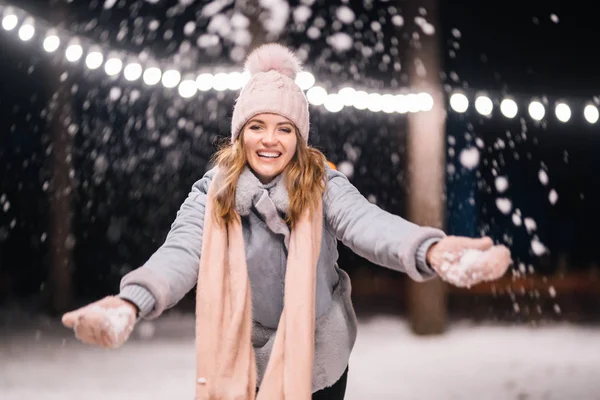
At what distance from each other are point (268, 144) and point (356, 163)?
1138cm

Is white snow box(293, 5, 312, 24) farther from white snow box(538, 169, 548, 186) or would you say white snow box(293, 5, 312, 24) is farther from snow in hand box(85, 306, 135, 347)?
white snow box(538, 169, 548, 186)

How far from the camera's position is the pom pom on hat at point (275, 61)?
212cm

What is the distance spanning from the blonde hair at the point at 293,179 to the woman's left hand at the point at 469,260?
55cm

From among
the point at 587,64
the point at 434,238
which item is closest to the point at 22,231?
the point at 434,238

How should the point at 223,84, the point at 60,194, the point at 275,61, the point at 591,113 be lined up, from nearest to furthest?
the point at 275,61 → the point at 60,194 → the point at 223,84 → the point at 591,113

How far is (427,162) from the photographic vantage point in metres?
6.59

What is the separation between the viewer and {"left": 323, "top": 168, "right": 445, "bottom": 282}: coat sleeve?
60.6 inches

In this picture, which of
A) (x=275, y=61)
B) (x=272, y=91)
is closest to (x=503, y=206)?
(x=275, y=61)

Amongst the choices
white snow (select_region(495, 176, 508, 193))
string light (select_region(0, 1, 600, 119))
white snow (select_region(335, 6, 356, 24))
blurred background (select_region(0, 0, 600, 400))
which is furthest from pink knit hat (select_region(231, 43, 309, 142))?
white snow (select_region(495, 176, 508, 193))

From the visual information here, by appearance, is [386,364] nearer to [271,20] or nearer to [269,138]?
[271,20]

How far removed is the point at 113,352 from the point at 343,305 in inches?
168

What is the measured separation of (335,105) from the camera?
8.38 metres

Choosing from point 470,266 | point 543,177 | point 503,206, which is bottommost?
point 470,266

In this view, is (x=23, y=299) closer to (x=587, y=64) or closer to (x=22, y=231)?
(x=22, y=231)
